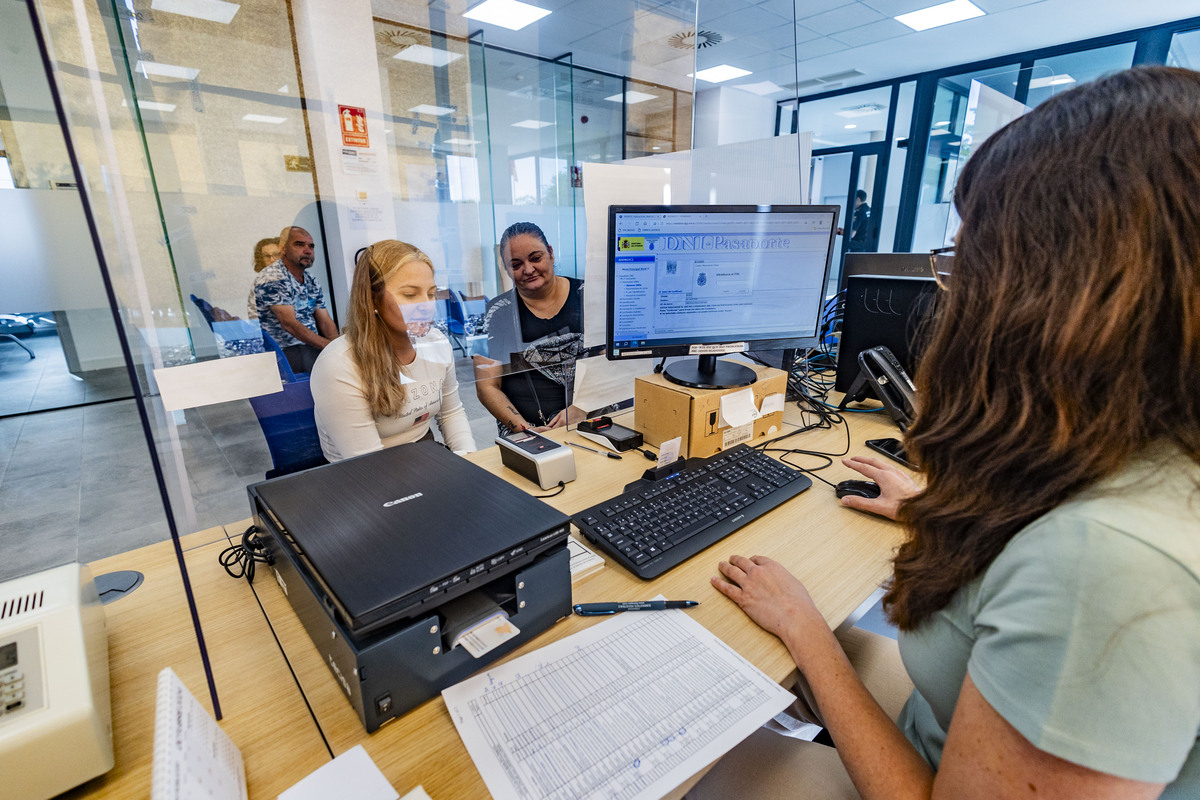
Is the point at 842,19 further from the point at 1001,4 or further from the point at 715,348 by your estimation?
the point at 715,348

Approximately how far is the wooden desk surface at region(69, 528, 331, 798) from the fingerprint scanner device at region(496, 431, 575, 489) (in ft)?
1.73

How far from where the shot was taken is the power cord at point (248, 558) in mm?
863

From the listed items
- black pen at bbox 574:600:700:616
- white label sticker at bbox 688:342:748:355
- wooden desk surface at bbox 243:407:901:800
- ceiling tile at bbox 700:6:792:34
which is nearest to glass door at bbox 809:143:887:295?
ceiling tile at bbox 700:6:792:34

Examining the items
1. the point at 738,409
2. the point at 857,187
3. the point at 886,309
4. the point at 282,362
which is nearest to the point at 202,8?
the point at 282,362

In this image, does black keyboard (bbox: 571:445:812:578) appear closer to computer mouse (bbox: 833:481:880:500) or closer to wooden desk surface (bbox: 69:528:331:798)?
computer mouse (bbox: 833:481:880:500)

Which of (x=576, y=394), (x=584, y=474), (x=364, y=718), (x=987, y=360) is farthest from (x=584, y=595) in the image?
(x=576, y=394)

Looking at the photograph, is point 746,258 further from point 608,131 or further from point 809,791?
point 608,131

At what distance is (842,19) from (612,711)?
5.74 metres

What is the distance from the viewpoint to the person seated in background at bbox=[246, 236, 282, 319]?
6.30ft

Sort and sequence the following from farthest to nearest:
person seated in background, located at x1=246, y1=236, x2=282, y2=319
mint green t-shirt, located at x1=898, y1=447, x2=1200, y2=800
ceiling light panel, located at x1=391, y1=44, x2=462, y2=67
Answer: ceiling light panel, located at x1=391, y1=44, x2=462, y2=67 < person seated in background, located at x1=246, y1=236, x2=282, y2=319 < mint green t-shirt, located at x1=898, y1=447, x2=1200, y2=800

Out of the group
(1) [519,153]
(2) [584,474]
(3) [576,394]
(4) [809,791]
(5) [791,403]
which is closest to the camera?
(4) [809,791]

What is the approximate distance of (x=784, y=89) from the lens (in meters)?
6.83

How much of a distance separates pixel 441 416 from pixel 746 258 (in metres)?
1.09

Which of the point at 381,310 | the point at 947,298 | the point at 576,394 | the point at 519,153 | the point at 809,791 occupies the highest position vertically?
the point at 519,153
